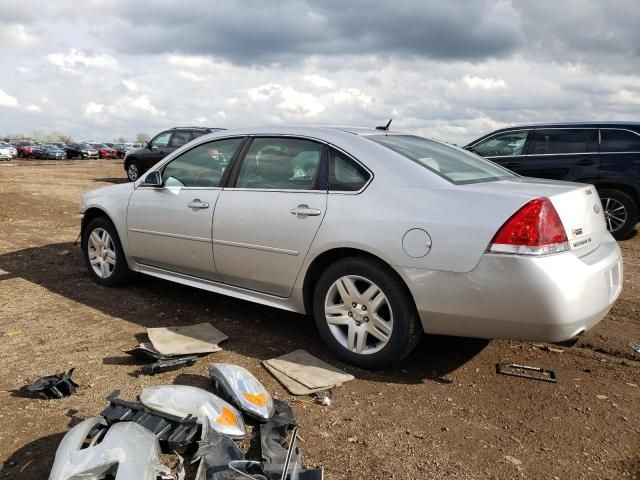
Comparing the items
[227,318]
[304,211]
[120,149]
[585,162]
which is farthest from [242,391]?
[120,149]

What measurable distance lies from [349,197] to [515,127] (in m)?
6.36

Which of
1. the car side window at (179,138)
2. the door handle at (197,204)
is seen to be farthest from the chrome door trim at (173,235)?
the car side window at (179,138)

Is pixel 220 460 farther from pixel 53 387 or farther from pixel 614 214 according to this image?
pixel 614 214

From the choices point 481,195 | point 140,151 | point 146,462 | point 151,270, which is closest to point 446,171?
point 481,195

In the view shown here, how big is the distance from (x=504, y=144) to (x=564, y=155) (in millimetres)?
962

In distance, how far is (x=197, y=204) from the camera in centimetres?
427

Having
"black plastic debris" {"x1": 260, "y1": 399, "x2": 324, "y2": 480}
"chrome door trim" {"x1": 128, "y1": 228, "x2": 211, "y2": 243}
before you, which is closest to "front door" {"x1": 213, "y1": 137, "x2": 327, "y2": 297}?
"chrome door trim" {"x1": 128, "y1": 228, "x2": 211, "y2": 243}

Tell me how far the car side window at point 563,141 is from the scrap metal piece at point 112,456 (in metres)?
7.89

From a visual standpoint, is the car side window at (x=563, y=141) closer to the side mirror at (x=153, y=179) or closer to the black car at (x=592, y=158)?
the black car at (x=592, y=158)

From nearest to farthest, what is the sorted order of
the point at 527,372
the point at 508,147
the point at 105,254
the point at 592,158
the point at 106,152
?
the point at 527,372, the point at 105,254, the point at 592,158, the point at 508,147, the point at 106,152

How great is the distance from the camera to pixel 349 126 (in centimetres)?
418

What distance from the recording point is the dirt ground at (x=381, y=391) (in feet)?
8.48

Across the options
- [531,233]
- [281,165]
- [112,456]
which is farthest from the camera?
[281,165]

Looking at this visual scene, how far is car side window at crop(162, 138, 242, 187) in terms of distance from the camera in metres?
4.31
